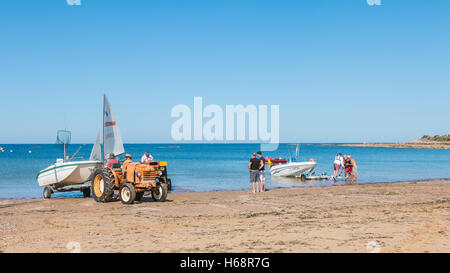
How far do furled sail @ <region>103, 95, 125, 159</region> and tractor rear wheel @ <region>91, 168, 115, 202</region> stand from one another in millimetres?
3110

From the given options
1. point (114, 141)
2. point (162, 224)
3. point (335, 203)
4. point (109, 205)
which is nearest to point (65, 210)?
point (109, 205)

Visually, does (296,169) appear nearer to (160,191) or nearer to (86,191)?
(86,191)

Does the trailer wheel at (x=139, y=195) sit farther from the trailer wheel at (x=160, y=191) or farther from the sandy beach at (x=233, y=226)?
the sandy beach at (x=233, y=226)

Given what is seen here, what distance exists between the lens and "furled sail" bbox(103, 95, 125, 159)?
56.7 ft

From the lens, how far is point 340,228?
8.77m

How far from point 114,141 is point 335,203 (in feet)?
30.9

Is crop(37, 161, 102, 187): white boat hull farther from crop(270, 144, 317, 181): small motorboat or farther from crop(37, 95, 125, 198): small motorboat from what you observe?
crop(270, 144, 317, 181): small motorboat

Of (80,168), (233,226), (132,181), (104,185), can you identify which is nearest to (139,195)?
(132,181)

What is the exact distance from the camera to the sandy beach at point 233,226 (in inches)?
285

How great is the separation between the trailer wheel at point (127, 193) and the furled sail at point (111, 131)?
14.3ft

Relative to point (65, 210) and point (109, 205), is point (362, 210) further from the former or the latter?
point (65, 210)

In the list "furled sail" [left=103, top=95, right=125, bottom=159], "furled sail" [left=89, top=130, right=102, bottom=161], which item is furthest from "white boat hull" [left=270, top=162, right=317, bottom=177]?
"furled sail" [left=89, top=130, right=102, bottom=161]

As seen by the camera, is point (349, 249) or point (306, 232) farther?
point (306, 232)

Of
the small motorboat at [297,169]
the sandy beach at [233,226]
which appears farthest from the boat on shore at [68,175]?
the small motorboat at [297,169]
